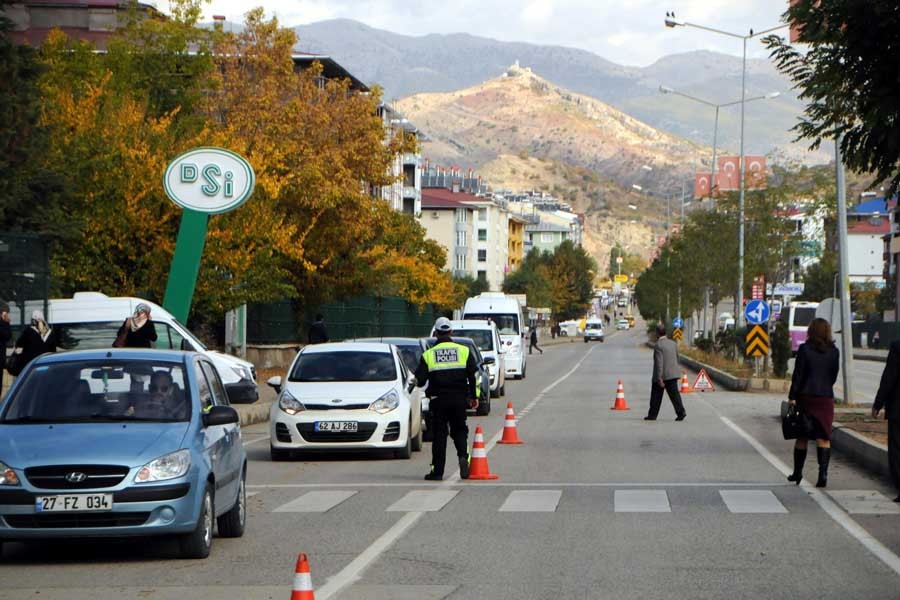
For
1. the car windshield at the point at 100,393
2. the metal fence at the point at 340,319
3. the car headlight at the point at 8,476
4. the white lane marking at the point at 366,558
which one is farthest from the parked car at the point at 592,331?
the car headlight at the point at 8,476

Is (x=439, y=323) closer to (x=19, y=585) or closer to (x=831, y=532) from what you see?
A: (x=831, y=532)

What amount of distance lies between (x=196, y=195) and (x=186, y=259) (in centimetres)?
121

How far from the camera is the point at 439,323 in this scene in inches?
685

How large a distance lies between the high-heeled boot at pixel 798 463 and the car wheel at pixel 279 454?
666 centimetres

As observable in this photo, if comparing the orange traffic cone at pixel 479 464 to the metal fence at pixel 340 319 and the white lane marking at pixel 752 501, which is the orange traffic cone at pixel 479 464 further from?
the metal fence at pixel 340 319

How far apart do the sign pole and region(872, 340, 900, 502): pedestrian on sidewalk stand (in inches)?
638

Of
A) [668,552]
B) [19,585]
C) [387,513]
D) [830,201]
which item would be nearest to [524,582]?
[668,552]

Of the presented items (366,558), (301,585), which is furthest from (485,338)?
(301,585)

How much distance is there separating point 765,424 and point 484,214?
15049 centimetres

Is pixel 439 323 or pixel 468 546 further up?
pixel 439 323

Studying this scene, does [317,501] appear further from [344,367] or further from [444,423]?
[344,367]

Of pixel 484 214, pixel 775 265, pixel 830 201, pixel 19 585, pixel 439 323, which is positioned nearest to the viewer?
pixel 19 585

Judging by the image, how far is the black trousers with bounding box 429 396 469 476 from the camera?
53.9ft

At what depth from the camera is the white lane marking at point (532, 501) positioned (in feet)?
45.4
